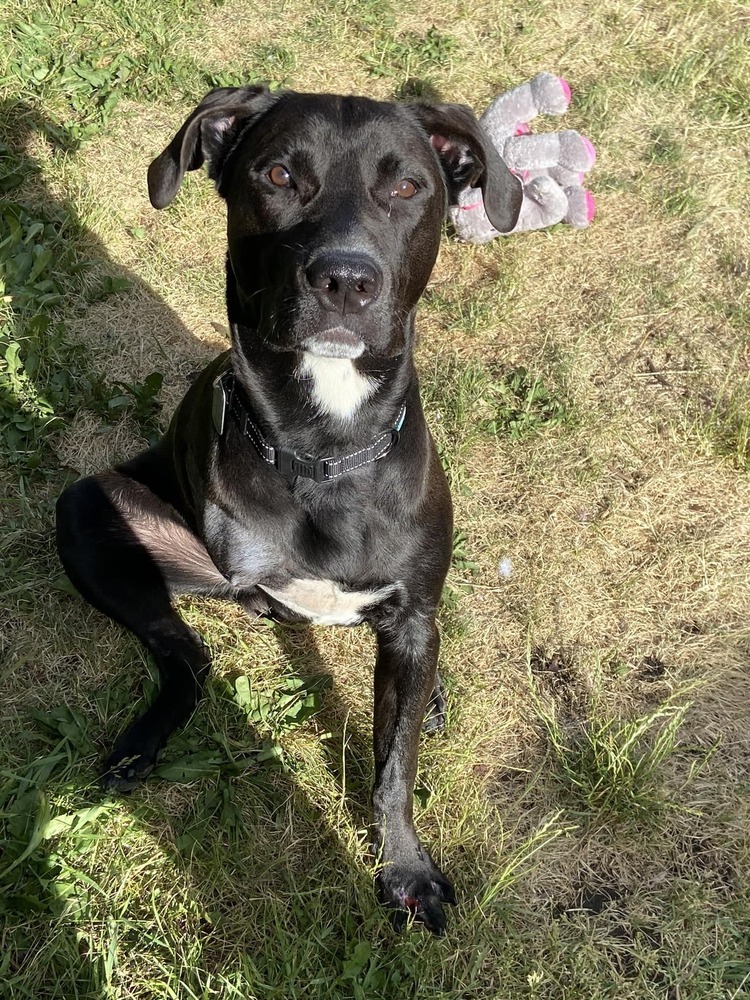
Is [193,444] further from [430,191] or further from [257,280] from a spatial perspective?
[430,191]

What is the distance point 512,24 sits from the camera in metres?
6.00

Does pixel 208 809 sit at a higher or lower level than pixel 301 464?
A: lower

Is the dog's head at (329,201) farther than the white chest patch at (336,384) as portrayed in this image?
No

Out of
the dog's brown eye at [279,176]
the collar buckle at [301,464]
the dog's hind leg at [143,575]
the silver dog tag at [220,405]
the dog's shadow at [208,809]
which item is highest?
the dog's brown eye at [279,176]

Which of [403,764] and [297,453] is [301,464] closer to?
[297,453]

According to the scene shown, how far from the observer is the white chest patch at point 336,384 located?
8.70ft

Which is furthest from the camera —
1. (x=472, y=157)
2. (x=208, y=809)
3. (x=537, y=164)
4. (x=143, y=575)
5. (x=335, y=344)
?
(x=537, y=164)

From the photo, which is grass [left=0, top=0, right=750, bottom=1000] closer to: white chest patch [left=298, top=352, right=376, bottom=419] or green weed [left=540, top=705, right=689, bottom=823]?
green weed [left=540, top=705, right=689, bottom=823]

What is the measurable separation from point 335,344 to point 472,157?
0.88 metres

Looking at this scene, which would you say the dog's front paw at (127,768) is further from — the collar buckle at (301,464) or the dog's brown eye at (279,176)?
the dog's brown eye at (279,176)

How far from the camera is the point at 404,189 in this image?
2596 mm

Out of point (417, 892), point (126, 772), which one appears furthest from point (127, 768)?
point (417, 892)

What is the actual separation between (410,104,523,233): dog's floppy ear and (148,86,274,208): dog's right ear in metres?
0.50

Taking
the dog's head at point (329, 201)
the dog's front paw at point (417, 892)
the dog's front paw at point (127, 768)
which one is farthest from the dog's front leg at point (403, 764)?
the dog's head at point (329, 201)
